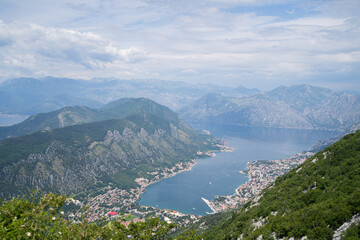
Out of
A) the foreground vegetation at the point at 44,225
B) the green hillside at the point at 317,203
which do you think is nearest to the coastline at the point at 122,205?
the green hillside at the point at 317,203

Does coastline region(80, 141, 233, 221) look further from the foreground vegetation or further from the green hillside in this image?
the foreground vegetation

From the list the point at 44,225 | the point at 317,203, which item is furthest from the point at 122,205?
the point at 44,225

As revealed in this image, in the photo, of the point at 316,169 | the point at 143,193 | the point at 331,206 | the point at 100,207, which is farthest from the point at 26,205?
the point at 143,193

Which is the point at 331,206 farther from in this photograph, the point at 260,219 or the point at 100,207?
the point at 100,207

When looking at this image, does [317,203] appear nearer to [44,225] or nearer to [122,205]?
[44,225]

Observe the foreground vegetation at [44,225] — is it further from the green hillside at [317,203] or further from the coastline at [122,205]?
the coastline at [122,205]

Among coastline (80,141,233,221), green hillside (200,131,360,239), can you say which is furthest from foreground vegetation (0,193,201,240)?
coastline (80,141,233,221)

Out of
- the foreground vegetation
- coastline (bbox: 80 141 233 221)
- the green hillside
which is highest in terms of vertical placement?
the foreground vegetation

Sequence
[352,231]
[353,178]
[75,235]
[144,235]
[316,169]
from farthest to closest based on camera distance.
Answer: [316,169]
[353,178]
[144,235]
[352,231]
[75,235]

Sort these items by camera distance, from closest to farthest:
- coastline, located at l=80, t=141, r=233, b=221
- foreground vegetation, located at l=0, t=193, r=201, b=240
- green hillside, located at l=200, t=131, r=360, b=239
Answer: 1. foreground vegetation, located at l=0, t=193, r=201, b=240
2. green hillside, located at l=200, t=131, r=360, b=239
3. coastline, located at l=80, t=141, r=233, b=221

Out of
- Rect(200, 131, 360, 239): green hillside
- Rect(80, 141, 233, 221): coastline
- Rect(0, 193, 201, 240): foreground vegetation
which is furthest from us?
Rect(80, 141, 233, 221): coastline
